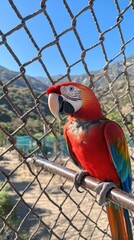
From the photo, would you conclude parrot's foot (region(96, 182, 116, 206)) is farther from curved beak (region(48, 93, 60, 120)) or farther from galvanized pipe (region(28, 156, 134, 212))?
curved beak (region(48, 93, 60, 120))

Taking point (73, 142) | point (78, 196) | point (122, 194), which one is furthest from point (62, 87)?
point (78, 196)

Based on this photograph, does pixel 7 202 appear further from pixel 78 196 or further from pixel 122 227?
pixel 122 227

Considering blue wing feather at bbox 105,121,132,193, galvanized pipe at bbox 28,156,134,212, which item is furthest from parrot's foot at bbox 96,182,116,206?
blue wing feather at bbox 105,121,132,193

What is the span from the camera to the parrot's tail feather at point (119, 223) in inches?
34.1

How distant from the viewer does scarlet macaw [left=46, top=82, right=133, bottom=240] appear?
894 millimetres

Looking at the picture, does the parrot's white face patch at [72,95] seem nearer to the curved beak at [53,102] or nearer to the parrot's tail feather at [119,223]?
the curved beak at [53,102]

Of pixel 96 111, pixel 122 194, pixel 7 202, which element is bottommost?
pixel 7 202

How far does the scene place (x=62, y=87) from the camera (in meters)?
0.90

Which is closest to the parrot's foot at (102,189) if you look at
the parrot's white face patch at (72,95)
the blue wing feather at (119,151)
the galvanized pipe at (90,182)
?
the galvanized pipe at (90,182)

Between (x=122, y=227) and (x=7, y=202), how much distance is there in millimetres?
5995

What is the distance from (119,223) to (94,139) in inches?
Answer: 10.2

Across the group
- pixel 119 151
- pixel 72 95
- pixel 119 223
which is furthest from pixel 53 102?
pixel 119 223

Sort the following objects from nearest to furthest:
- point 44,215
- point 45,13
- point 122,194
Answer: point 122,194 < point 45,13 < point 44,215

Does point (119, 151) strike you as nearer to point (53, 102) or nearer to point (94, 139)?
point (94, 139)
